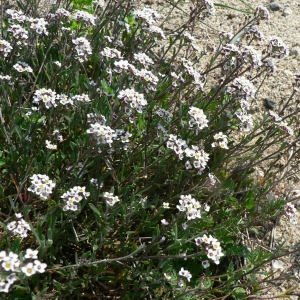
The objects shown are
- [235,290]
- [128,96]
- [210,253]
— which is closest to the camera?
[210,253]

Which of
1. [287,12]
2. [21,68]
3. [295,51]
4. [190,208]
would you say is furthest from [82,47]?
[287,12]

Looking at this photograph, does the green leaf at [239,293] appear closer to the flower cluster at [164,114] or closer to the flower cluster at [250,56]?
the flower cluster at [164,114]

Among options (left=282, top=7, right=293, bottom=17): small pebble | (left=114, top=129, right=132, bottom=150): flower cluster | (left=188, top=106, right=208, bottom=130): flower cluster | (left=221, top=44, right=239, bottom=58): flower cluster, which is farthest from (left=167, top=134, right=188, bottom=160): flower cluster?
(left=282, top=7, right=293, bottom=17): small pebble

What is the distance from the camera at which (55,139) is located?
3.33 m

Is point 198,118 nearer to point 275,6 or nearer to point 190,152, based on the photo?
point 190,152

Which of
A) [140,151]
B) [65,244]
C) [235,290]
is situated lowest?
[65,244]

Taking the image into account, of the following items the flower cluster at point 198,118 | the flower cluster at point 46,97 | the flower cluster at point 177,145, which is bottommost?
the flower cluster at point 177,145

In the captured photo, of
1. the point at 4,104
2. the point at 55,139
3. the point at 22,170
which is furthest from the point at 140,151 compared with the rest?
the point at 4,104

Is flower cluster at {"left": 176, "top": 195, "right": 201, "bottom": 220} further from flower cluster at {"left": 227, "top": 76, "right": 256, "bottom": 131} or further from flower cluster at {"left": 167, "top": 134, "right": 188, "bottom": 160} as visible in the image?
flower cluster at {"left": 227, "top": 76, "right": 256, "bottom": 131}

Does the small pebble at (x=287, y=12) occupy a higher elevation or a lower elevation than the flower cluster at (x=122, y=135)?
higher

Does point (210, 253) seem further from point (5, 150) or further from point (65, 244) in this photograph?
point (5, 150)

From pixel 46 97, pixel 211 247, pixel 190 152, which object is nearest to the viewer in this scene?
pixel 211 247

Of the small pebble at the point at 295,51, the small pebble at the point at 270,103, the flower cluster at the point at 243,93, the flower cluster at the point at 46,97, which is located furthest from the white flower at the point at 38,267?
the small pebble at the point at 295,51

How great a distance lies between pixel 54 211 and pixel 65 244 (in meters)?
0.36
